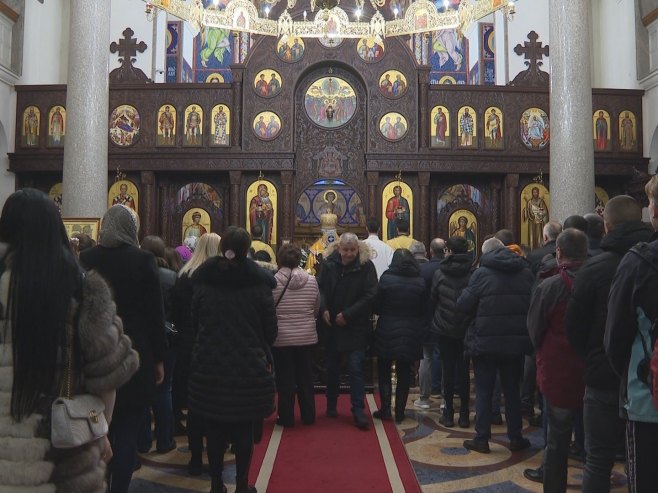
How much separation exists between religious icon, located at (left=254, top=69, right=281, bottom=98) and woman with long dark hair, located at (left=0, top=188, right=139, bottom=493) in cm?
1096

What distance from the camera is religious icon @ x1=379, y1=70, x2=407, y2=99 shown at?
41.2 ft

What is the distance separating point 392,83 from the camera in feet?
41.3

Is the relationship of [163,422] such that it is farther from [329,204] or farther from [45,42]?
[45,42]

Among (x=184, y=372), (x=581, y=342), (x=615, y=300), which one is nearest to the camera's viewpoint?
(x=615, y=300)

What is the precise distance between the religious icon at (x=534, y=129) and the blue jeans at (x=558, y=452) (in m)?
9.84

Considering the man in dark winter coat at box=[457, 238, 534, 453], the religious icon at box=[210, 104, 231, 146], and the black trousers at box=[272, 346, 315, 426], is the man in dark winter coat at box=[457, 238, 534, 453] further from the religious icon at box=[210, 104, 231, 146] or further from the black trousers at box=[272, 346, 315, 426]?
the religious icon at box=[210, 104, 231, 146]

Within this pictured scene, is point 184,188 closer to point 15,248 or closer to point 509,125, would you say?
point 509,125

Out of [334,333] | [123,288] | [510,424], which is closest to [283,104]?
[334,333]

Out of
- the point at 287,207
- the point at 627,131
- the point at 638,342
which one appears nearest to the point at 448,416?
the point at 638,342

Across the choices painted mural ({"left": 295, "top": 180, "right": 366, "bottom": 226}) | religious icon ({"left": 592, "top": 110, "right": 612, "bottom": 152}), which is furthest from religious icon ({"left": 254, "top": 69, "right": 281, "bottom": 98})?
religious icon ({"left": 592, "top": 110, "right": 612, "bottom": 152})

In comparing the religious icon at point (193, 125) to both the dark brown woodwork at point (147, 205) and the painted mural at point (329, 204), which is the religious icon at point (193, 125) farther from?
the painted mural at point (329, 204)

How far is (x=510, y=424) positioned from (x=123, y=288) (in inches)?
126

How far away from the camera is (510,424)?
188 inches

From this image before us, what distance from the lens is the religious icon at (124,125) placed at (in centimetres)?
1229
